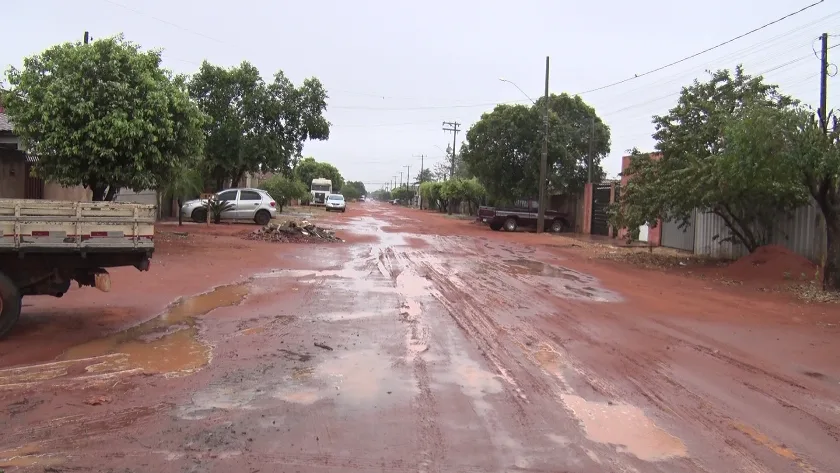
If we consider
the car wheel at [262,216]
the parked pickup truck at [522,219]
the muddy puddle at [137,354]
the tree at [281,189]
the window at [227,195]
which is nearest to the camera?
the muddy puddle at [137,354]

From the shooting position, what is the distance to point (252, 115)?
98.9ft

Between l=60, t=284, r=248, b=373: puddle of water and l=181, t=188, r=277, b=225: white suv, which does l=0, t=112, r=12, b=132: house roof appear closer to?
l=181, t=188, r=277, b=225: white suv

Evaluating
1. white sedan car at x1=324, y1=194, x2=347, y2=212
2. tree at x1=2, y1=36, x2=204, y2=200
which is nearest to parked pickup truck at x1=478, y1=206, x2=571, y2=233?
tree at x1=2, y1=36, x2=204, y2=200

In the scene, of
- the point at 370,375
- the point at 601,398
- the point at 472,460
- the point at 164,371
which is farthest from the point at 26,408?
the point at 601,398

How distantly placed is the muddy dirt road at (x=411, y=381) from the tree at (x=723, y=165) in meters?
3.26

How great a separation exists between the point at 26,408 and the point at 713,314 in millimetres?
9502

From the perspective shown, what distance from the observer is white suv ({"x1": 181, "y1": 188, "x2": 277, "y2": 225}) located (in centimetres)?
2738

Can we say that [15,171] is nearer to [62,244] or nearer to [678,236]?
[62,244]

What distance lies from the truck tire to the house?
12.4m

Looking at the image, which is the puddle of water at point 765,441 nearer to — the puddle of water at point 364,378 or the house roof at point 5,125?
the puddle of water at point 364,378

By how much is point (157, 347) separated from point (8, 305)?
1757 millimetres

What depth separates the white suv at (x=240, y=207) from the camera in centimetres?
2738

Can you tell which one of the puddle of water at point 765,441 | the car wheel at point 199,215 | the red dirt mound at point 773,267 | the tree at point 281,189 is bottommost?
the puddle of water at point 765,441

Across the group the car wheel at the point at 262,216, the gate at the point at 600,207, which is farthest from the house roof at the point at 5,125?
the gate at the point at 600,207
